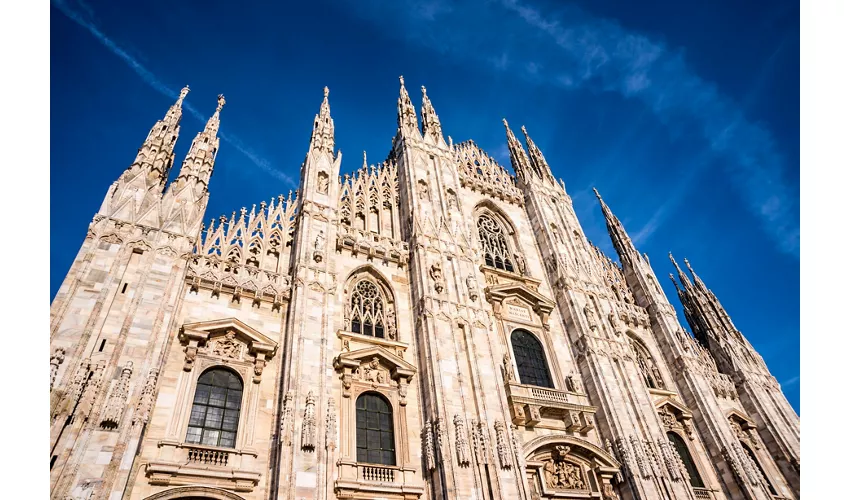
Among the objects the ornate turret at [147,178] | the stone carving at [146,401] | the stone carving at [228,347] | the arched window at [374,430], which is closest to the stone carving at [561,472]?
the arched window at [374,430]

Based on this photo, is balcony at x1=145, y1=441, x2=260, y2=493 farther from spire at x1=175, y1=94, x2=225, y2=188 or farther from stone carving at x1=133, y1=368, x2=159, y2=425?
spire at x1=175, y1=94, x2=225, y2=188

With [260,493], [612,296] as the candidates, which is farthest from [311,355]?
[612,296]

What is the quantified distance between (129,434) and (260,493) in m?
3.47

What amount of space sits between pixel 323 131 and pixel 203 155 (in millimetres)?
6472

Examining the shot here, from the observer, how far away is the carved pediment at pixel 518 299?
21.9 meters

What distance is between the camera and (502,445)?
15.5m

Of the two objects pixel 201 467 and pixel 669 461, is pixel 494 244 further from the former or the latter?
pixel 201 467

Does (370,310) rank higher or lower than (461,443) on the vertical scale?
higher

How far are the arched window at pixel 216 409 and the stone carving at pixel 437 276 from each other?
26.6ft

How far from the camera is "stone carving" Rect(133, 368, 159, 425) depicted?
1177 cm

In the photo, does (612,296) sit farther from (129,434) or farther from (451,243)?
(129,434)

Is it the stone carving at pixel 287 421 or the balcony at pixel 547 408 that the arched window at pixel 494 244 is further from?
the stone carving at pixel 287 421

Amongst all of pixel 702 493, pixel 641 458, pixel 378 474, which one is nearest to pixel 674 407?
pixel 702 493

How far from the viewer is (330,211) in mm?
20062
